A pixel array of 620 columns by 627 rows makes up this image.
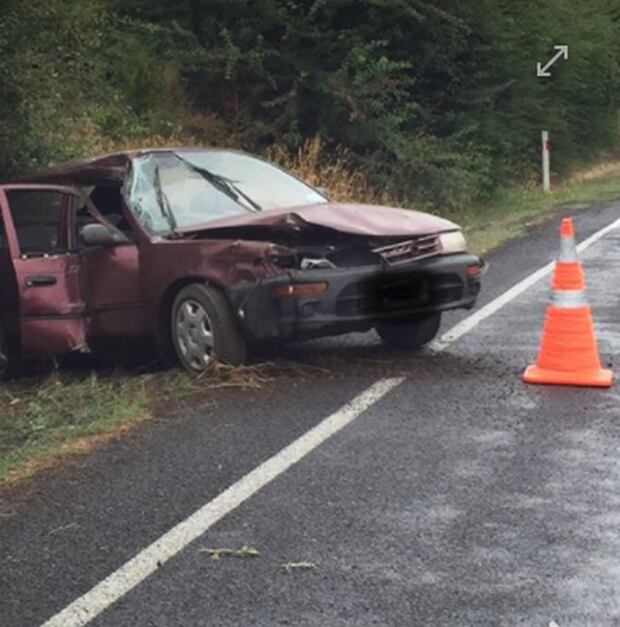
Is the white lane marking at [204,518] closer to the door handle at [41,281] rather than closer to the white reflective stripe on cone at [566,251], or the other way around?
the white reflective stripe on cone at [566,251]

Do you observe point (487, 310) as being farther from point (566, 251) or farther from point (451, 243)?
point (566, 251)

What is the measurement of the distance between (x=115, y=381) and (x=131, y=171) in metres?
1.48

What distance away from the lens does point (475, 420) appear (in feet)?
21.0

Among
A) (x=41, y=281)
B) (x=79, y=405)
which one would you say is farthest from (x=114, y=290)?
(x=79, y=405)

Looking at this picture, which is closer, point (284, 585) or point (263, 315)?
point (284, 585)

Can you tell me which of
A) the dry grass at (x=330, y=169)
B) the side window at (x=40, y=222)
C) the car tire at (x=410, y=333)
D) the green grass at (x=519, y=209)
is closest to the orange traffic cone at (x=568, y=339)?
the car tire at (x=410, y=333)

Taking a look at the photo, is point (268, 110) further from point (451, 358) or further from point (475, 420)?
point (475, 420)

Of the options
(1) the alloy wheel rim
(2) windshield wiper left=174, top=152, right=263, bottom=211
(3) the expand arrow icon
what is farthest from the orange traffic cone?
(3) the expand arrow icon

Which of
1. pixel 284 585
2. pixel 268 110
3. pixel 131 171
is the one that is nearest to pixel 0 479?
pixel 284 585

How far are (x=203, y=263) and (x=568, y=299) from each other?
7.50 ft

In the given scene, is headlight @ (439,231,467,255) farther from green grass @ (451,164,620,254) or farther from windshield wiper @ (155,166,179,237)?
green grass @ (451,164,620,254)

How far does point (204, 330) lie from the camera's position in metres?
7.59

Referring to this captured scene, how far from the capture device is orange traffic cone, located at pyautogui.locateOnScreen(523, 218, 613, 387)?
711cm

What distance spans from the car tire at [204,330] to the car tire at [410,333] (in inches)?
45.1
